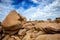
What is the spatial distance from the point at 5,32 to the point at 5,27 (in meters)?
0.54

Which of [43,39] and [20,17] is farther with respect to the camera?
[20,17]

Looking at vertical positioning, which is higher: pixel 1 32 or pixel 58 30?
pixel 58 30

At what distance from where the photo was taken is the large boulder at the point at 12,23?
8.85 m

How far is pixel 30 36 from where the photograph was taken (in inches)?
299

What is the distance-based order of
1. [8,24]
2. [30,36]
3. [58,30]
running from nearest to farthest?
[58,30]
[30,36]
[8,24]

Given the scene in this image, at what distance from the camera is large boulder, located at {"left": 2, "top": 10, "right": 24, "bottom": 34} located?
29.0 feet

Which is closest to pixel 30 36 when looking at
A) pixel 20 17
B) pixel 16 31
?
pixel 16 31

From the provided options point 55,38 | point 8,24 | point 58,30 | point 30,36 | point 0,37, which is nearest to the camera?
point 55,38

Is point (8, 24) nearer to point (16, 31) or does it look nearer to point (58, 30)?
point (16, 31)

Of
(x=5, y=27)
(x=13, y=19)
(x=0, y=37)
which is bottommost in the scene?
(x=0, y=37)

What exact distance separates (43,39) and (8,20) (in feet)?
15.7

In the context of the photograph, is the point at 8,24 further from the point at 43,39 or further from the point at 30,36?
the point at 43,39

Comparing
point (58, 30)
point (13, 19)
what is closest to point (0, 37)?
point (13, 19)

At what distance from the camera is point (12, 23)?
8859mm
